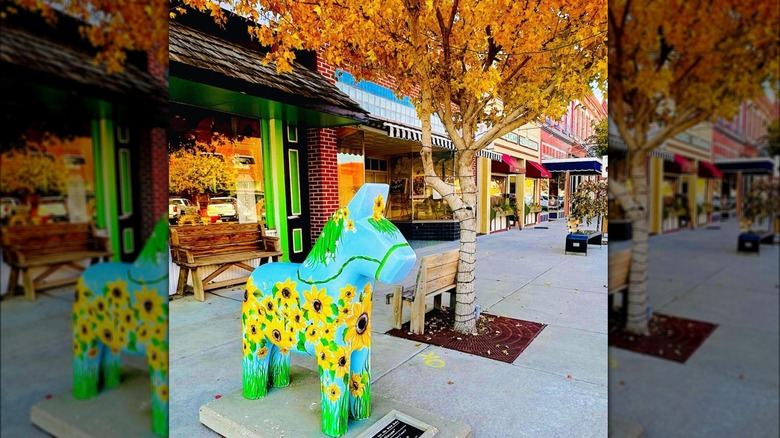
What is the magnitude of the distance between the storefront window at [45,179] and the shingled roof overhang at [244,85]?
14.9 ft

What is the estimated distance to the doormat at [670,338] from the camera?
56cm

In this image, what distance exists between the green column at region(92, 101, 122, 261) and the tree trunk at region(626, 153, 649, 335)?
65 centimetres

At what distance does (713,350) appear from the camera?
0.54 metres

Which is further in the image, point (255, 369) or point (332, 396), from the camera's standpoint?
point (255, 369)

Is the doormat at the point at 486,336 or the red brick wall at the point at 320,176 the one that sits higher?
the red brick wall at the point at 320,176

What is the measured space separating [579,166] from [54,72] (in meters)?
15.2

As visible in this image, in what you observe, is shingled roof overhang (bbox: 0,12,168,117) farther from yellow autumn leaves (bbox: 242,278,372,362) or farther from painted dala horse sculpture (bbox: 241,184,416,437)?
yellow autumn leaves (bbox: 242,278,372,362)

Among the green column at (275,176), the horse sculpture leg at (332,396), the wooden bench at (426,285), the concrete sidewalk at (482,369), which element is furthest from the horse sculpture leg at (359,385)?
the green column at (275,176)

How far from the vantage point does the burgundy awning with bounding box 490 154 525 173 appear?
14.7 meters

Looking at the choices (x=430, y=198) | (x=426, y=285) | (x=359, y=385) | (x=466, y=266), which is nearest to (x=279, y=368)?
(x=359, y=385)

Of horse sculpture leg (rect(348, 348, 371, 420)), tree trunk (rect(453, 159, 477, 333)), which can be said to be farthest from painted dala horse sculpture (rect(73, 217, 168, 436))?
tree trunk (rect(453, 159, 477, 333))

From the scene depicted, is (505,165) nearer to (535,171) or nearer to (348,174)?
(535,171)

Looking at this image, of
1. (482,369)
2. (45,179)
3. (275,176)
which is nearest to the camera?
(45,179)

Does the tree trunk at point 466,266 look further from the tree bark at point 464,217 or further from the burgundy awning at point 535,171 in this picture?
the burgundy awning at point 535,171
